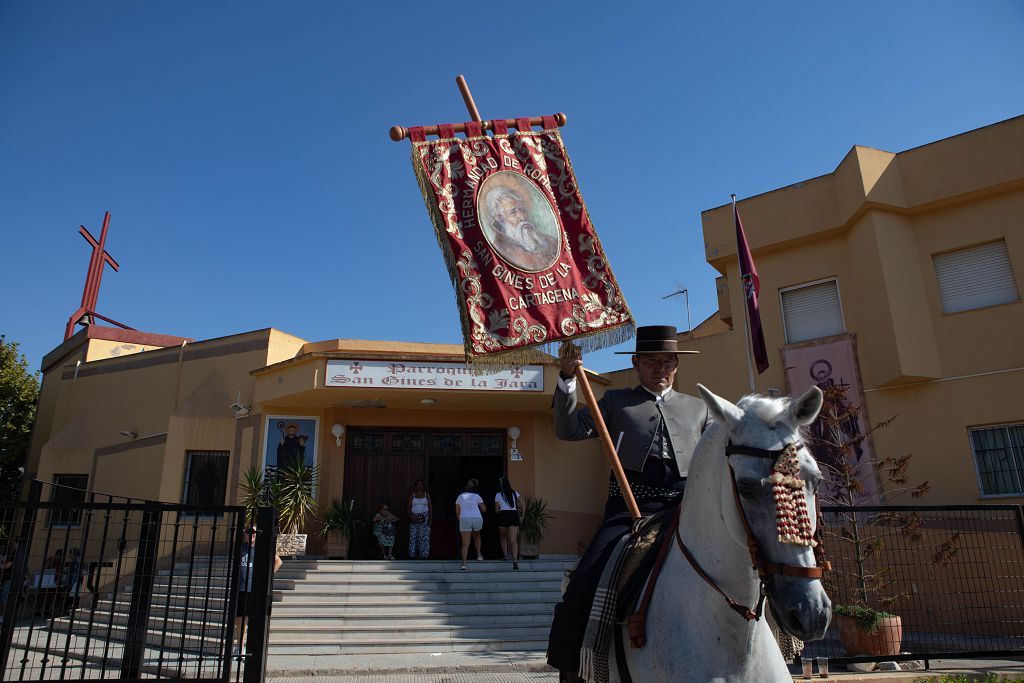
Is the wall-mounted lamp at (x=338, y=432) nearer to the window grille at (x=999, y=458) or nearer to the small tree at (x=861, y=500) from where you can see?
the small tree at (x=861, y=500)

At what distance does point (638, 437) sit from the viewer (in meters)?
4.04

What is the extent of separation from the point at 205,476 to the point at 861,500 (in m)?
15.7

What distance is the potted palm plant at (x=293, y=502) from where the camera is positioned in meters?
15.6

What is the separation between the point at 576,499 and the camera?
1856 centimetres

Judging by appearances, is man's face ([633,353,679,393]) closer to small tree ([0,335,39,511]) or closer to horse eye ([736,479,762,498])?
horse eye ([736,479,762,498])

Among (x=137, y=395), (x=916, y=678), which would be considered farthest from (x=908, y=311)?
(x=137, y=395)

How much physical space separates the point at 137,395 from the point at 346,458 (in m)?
6.99

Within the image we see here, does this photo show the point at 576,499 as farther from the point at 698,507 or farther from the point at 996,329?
the point at 698,507

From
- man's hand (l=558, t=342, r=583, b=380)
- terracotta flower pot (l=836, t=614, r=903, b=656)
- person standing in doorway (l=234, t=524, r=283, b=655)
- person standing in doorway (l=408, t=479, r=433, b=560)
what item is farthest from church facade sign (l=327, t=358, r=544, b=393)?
man's hand (l=558, t=342, r=583, b=380)

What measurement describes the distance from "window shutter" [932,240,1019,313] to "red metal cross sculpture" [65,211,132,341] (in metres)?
25.4

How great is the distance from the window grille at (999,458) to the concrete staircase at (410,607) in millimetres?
8267

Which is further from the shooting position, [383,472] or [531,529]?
[383,472]

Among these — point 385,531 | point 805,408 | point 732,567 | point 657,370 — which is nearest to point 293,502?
point 385,531

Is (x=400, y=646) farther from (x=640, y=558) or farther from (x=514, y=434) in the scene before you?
(x=640, y=558)
